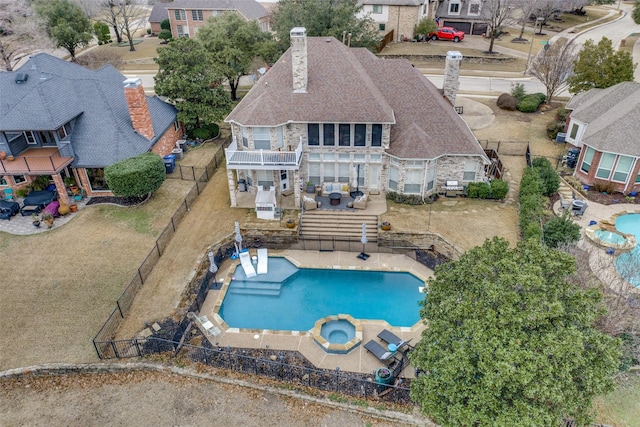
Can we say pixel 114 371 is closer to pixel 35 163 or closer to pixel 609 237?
pixel 35 163

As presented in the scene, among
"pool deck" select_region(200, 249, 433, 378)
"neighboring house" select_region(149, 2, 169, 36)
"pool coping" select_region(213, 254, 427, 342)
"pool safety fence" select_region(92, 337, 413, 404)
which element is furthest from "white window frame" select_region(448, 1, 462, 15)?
"pool safety fence" select_region(92, 337, 413, 404)

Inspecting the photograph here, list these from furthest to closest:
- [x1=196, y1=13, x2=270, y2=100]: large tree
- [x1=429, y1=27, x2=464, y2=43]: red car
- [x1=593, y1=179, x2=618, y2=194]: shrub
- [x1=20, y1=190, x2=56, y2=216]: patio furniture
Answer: [x1=429, y1=27, x2=464, y2=43]: red car, [x1=196, y1=13, x2=270, y2=100]: large tree, [x1=593, y1=179, x2=618, y2=194]: shrub, [x1=20, y1=190, x2=56, y2=216]: patio furniture

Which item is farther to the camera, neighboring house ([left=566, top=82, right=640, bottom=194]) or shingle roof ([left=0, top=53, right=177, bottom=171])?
neighboring house ([left=566, top=82, right=640, bottom=194])

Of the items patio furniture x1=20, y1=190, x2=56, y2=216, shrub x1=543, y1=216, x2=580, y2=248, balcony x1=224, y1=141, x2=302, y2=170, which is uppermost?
balcony x1=224, y1=141, x2=302, y2=170

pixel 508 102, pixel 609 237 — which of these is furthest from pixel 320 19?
pixel 609 237

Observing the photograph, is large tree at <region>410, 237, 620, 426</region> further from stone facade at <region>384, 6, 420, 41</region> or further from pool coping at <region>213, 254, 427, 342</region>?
stone facade at <region>384, 6, 420, 41</region>

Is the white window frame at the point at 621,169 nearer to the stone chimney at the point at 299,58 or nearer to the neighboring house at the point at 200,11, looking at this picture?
the stone chimney at the point at 299,58
